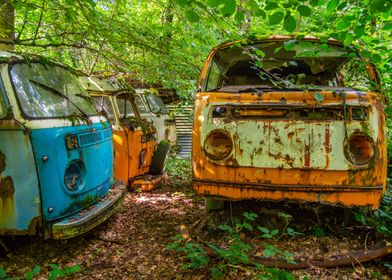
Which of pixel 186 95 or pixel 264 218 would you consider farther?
pixel 186 95

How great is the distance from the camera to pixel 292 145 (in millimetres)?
2691

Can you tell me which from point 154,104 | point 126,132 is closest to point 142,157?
point 126,132

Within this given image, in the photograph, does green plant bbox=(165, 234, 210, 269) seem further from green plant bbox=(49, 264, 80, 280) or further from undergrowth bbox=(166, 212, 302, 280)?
green plant bbox=(49, 264, 80, 280)

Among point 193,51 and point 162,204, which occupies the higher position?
point 193,51

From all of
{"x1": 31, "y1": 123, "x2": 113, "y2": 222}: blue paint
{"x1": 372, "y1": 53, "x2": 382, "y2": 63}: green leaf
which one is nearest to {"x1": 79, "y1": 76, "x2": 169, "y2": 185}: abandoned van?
{"x1": 31, "y1": 123, "x2": 113, "y2": 222}: blue paint

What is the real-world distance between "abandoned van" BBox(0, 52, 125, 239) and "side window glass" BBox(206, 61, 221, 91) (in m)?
1.38

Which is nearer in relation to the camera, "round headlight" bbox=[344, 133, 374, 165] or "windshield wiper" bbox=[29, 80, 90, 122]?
"round headlight" bbox=[344, 133, 374, 165]

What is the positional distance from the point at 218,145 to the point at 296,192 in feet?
2.49

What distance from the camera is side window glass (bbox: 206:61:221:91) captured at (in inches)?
149

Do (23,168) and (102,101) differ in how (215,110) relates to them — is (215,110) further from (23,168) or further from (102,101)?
(102,101)

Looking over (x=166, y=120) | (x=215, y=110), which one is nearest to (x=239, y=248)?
(x=215, y=110)

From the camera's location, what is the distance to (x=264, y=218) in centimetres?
325

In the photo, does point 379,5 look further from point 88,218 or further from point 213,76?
point 88,218

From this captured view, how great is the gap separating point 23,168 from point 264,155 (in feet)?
6.49
